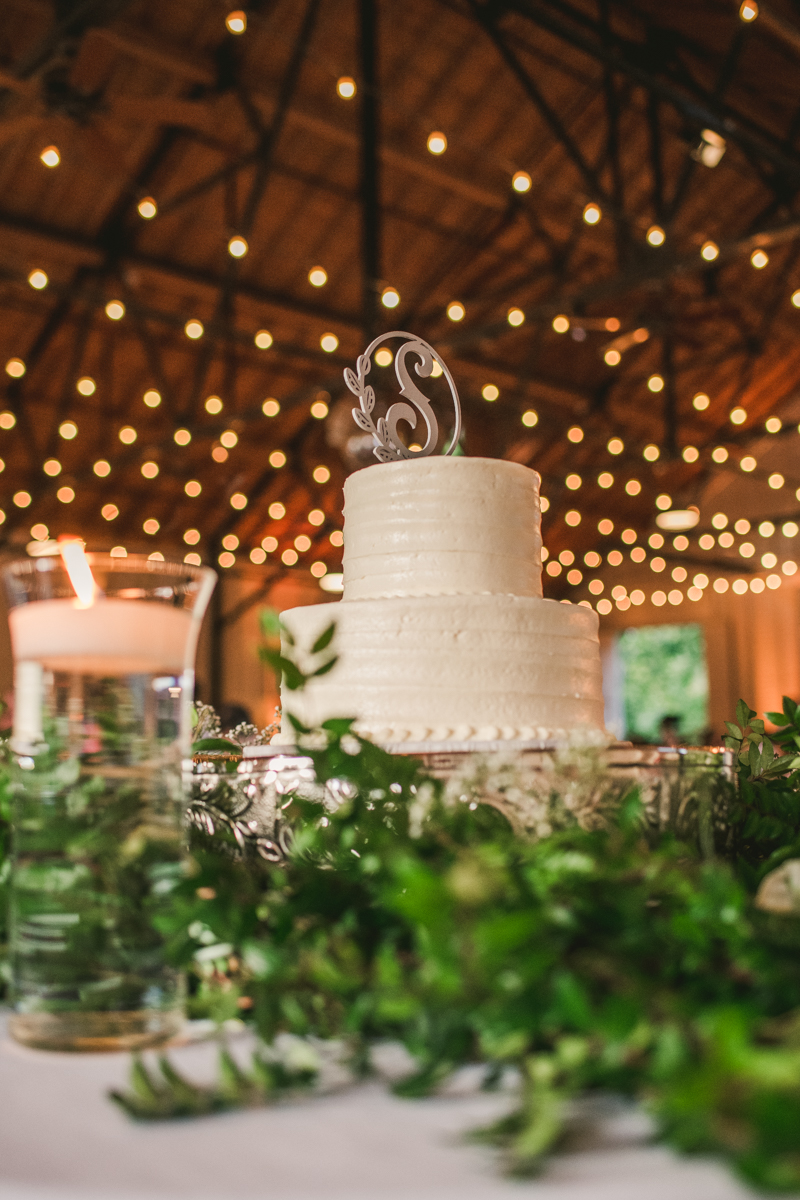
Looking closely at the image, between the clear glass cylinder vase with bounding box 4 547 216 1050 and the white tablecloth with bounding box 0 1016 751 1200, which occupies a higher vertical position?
the clear glass cylinder vase with bounding box 4 547 216 1050

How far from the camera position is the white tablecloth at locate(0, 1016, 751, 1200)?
0.52 metres

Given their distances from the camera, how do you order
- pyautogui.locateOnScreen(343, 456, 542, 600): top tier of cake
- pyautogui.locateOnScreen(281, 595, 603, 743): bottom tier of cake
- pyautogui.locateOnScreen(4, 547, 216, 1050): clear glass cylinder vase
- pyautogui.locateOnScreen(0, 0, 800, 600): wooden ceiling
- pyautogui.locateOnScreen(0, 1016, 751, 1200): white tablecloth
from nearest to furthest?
pyautogui.locateOnScreen(0, 1016, 751, 1200): white tablecloth < pyautogui.locateOnScreen(4, 547, 216, 1050): clear glass cylinder vase < pyautogui.locateOnScreen(281, 595, 603, 743): bottom tier of cake < pyautogui.locateOnScreen(343, 456, 542, 600): top tier of cake < pyautogui.locateOnScreen(0, 0, 800, 600): wooden ceiling

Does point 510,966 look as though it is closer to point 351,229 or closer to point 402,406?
point 402,406

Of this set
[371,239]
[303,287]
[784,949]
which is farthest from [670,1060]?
[303,287]

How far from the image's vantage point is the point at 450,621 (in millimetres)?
1431

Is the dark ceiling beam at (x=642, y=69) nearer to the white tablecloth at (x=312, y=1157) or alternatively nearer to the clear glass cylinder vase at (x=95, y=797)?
the clear glass cylinder vase at (x=95, y=797)

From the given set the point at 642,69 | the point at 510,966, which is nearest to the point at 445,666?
the point at 510,966

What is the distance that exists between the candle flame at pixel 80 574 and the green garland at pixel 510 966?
0.65 feet

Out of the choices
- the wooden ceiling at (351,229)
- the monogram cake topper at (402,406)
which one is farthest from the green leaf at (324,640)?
the wooden ceiling at (351,229)

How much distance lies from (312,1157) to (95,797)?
336 mm

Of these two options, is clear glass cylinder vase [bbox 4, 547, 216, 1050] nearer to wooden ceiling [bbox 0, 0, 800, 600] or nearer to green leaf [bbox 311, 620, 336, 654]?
green leaf [bbox 311, 620, 336, 654]

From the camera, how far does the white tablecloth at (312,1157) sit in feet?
1.71

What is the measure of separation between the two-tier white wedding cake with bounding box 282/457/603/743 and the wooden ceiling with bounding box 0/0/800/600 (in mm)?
4453

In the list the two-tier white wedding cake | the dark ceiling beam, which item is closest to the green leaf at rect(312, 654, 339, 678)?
the two-tier white wedding cake
